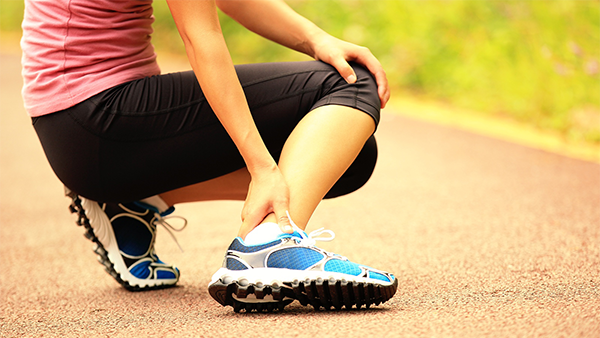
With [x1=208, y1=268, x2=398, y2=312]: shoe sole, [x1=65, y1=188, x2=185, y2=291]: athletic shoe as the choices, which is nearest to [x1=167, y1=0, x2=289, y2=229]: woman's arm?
[x1=208, y1=268, x2=398, y2=312]: shoe sole

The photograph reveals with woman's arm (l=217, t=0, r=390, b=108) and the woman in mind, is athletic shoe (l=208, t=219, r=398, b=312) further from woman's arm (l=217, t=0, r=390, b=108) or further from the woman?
woman's arm (l=217, t=0, r=390, b=108)

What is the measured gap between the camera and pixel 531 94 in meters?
5.48

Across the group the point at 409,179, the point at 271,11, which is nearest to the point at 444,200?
the point at 409,179

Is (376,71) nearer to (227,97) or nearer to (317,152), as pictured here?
(317,152)

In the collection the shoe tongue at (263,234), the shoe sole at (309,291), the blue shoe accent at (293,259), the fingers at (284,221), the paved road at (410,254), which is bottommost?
the paved road at (410,254)

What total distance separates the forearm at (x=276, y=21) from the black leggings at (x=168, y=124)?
20 centimetres

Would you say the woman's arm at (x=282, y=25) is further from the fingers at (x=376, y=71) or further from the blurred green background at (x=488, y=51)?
the blurred green background at (x=488, y=51)

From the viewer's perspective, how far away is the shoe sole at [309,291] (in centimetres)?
142

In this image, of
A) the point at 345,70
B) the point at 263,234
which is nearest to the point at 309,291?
the point at 263,234

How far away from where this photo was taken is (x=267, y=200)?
1473mm

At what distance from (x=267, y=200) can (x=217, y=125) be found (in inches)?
11.0

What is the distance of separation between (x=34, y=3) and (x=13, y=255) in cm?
141

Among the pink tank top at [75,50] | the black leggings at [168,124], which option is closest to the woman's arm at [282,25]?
the black leggings at [168,124]

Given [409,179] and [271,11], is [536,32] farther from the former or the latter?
[271,11]
